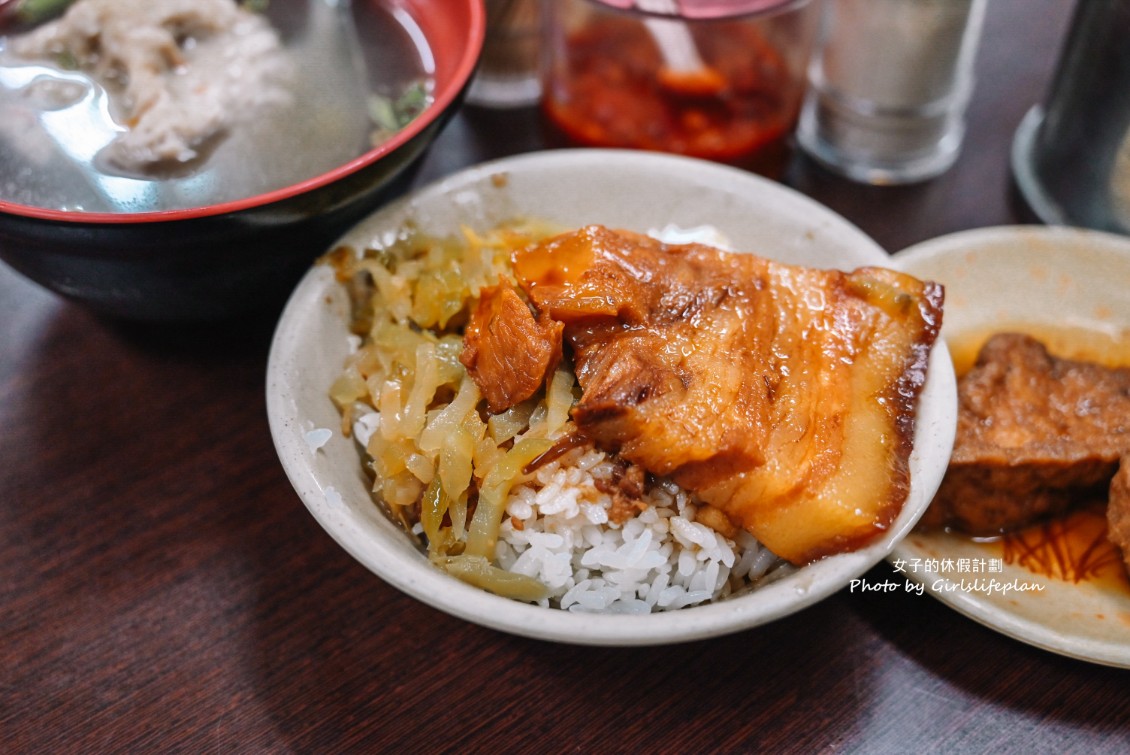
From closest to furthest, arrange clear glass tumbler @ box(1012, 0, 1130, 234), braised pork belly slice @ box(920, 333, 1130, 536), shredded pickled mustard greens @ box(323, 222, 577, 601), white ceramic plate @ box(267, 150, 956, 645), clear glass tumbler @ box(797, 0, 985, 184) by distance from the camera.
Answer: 1. white ceramic plate @ box(267, 150, 956, 645)
2. shredded pickled mustard greens @ box(323, 222, 577, 601)
3. braised pork belly slice @ box(920, 333, 1130, 536)
4. clear glass tumbler @ box(1012, 0, 1130, 234)
5. clear glass tumbler @ box(797, 0, 985, 184)

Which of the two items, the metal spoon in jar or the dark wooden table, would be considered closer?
the dark wooden table

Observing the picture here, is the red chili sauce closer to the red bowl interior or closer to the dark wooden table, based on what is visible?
the red bowl interior

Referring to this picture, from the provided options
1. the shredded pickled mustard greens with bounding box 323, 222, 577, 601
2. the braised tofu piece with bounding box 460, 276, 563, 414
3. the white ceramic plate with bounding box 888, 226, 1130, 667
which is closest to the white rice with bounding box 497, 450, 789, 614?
the shredded pickled mustard greens with bounding box 323, 222, 577, 601

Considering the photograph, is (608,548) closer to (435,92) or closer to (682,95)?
(435,92)

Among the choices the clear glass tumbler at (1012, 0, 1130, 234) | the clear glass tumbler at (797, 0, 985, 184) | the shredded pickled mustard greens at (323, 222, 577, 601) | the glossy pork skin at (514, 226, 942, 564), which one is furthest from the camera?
the clear glass tumbler at (797, 0, 985, 184)

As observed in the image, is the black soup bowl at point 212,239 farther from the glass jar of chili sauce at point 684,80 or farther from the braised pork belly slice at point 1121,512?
the braised pork belly slice at point 1121,512

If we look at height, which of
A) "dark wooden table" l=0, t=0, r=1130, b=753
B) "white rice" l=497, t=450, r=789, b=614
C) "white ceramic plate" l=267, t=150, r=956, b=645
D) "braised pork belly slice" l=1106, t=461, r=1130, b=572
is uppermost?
"white ceramic plate" l=267, t=150, r=956, b=645

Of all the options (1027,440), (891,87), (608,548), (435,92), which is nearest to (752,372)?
(608,548)

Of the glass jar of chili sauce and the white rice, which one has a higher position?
the glass jar of chili sauce
